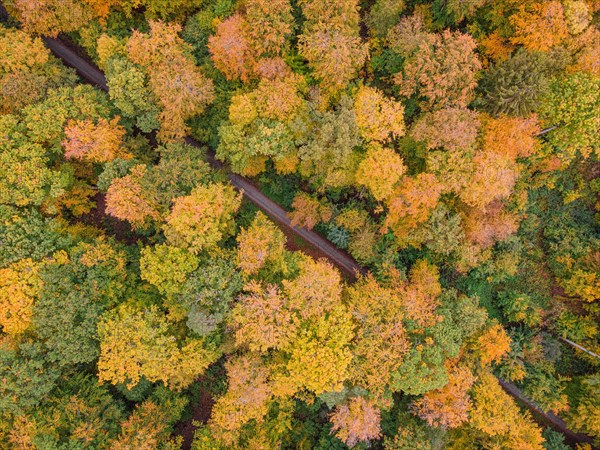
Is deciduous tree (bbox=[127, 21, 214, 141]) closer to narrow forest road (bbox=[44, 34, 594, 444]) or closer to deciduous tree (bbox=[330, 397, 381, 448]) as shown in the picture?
narrow forest road (bbox=[44, 34, 594, 444])

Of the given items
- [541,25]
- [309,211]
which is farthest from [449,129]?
[309,211]

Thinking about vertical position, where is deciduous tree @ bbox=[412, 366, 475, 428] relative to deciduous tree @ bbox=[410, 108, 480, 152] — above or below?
below

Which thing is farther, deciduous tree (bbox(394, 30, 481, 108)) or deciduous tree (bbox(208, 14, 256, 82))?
deciduous tree (bbox(208, 14, 256, 82))

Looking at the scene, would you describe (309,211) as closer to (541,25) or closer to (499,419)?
(499,419)

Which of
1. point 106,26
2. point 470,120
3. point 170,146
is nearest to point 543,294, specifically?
point 470,120

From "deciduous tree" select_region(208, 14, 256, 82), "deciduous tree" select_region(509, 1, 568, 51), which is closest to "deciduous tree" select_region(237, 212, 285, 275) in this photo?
"deciduous tree" select_region(208, 14, 256, 82)

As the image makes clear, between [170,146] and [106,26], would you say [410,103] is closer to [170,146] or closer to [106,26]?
[170,146]

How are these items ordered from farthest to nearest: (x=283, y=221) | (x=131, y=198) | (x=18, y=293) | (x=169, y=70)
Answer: (x=283, y=221) → (x=169, y=70) → (x=131, y=198) → (x=18, y=293)

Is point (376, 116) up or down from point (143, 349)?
up
